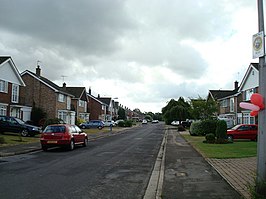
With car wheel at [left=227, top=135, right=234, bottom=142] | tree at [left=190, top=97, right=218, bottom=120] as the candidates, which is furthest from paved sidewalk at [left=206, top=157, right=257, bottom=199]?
tree at [left=190, top=97, right=218, bottom=120]

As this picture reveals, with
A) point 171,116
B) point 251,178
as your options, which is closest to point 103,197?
point 251,178

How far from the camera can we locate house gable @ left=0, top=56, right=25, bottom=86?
33.9 metres

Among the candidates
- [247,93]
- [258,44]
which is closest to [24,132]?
[258,44]

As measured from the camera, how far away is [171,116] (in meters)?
65.0

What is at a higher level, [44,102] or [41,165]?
[44,102]

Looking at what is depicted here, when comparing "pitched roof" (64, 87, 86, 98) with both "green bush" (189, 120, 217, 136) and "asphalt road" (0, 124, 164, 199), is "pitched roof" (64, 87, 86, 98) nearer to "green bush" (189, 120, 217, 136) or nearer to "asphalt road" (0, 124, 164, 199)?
"green bush" (189, 120, 217, 136)

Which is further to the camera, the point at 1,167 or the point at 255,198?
the point at 1,167

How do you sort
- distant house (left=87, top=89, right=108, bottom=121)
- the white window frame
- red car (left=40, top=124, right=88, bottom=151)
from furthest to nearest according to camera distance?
distant house (left=87, top=89, right=108, bottom=121) → the white window frame → red car (left=40, top=124, right=88, bottom=151)

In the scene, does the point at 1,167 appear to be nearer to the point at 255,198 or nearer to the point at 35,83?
the point at 255,198

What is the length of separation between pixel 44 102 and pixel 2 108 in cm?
1176

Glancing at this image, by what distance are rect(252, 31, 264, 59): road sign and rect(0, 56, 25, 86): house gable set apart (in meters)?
30.9

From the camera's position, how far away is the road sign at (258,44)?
667 cm

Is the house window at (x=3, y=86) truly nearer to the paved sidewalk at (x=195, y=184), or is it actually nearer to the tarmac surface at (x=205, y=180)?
the tarmac surface at (x=205, y=180)

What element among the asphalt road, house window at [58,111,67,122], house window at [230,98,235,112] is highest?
house window at [230,98,235,112]
